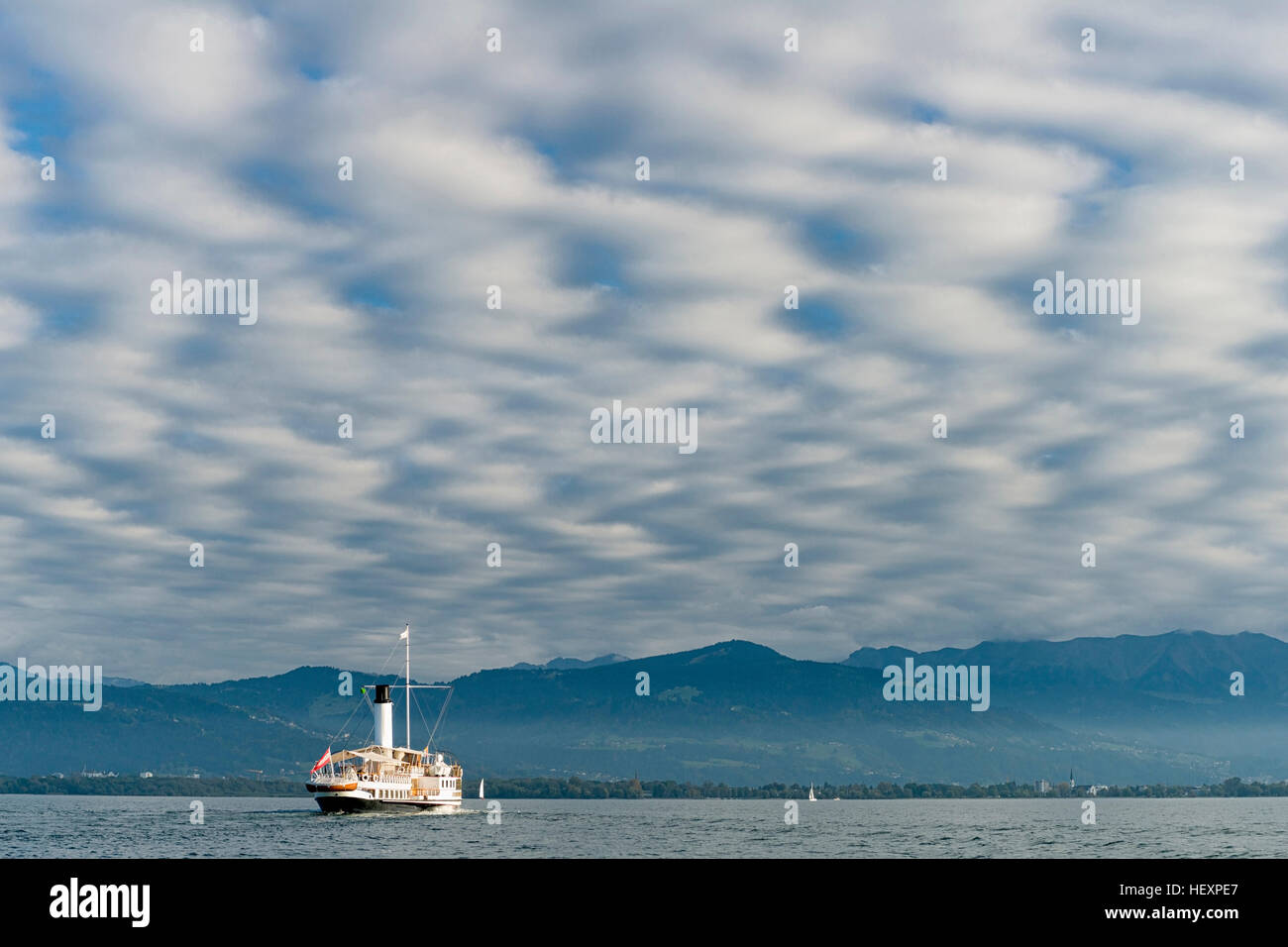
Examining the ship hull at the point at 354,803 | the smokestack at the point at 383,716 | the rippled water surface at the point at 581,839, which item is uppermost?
the smokestack at the point at 383,716

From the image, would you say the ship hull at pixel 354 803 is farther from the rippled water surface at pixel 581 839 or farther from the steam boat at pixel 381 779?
the rippled water surface at pixel 581 839

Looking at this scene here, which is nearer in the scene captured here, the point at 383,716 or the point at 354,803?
the point at 354,803

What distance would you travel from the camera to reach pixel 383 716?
191 m

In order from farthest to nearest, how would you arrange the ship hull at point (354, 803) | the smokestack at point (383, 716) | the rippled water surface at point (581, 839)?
the smokestack at point (383, 716) → the ship hull at point (354, 803) → the rippled water surface at point (581, 839)

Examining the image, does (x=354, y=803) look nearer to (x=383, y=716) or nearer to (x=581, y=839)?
(x=383, y=716)

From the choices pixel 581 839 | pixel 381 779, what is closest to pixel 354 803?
pixel 381 779

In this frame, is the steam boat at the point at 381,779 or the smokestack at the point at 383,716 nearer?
the steam boat at the point at 381,779

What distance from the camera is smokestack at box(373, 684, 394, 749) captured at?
188500 mm

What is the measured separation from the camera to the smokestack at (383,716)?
188 m

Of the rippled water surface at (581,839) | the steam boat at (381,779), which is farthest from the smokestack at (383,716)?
the rippled water surface at (581,839)

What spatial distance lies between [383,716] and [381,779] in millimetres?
10863

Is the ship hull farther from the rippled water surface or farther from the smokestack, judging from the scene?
the rippled water surface
